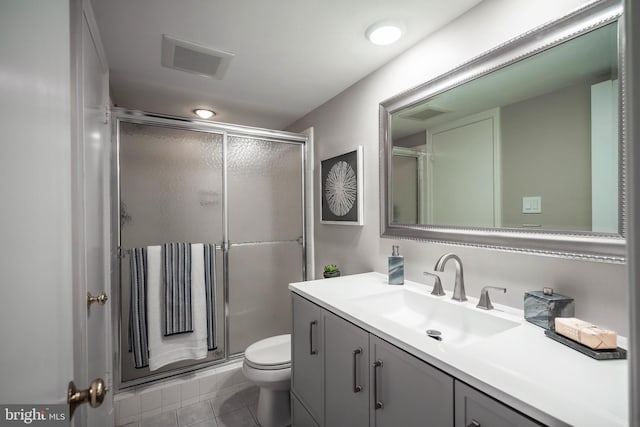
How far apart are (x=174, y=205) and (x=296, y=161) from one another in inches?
43.8

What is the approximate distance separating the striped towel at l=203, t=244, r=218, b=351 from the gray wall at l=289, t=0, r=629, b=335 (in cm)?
91

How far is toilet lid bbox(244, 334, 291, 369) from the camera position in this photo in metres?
1.77

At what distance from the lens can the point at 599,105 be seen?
92cm

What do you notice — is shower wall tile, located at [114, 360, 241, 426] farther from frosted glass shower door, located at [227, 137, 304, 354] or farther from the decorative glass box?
the decorative glass box

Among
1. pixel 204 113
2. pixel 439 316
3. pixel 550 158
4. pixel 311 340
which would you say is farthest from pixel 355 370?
pixel 204 113

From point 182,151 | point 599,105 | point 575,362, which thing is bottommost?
point 575,362

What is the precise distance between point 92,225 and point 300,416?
143 cm

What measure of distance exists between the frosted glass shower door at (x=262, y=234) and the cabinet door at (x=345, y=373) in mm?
1241

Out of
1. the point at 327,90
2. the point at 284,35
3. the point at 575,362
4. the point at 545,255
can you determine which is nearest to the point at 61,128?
the point at 284,35

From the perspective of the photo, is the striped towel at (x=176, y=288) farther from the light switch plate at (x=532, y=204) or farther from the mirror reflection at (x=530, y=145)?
the light switch plate at (x=532, y=204)

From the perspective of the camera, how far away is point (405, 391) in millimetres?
905

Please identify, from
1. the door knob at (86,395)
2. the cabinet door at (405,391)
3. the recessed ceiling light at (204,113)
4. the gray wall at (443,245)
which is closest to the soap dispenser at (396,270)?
the gray wall at (443,245)

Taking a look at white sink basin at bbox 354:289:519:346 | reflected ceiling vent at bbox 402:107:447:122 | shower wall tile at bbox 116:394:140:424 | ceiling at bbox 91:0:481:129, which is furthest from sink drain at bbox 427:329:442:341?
shower wall tile at bbox 116:394:140:424

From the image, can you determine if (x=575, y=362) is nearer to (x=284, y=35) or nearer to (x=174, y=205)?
(x=284, y=35)
